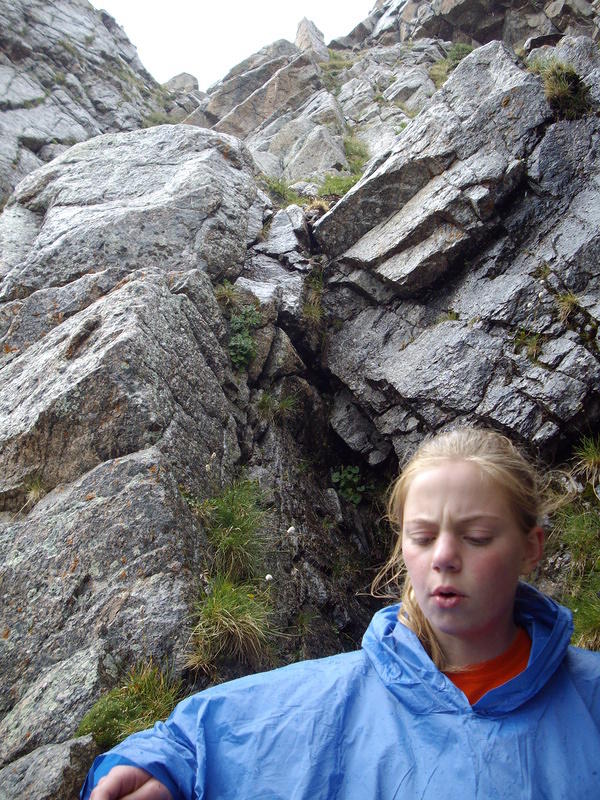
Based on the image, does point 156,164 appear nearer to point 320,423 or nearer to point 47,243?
point 47,243

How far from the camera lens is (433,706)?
1861 millimetres

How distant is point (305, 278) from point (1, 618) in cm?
649

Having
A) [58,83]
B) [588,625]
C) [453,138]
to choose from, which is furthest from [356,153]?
[588,625]

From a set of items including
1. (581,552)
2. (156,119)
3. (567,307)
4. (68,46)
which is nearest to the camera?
(581,552)

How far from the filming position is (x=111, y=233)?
25.7 ft

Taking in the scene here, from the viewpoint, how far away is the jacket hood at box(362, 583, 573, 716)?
5.96 ft

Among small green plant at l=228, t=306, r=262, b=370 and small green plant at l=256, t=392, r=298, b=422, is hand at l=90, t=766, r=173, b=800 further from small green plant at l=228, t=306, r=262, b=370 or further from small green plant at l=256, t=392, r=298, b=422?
small green plant at l=228, t=306, r=262, b=370

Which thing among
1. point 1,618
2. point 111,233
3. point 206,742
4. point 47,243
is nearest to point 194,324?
point 111,233

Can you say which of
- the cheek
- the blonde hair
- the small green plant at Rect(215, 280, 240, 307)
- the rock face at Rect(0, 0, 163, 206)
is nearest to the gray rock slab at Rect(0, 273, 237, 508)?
the small green plant at Rect(215, 280, 240, 307)

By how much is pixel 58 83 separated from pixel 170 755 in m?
24.4

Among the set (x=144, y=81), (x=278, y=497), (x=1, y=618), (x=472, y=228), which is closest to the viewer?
(x=1, y=618)

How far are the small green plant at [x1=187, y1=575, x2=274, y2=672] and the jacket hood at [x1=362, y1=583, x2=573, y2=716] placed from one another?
2.29 m

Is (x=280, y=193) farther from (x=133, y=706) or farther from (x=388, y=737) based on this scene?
(x=388, y=737)

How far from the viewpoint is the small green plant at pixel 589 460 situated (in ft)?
19.9
